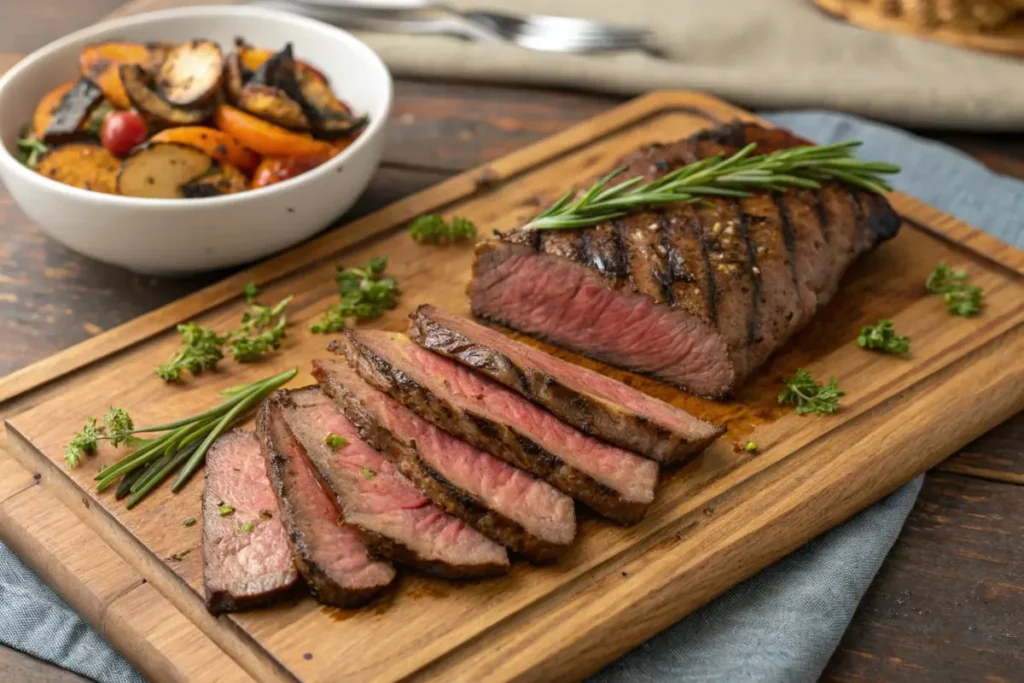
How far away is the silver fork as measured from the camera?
253 inches

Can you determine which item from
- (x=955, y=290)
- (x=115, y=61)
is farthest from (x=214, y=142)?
(x=955, y=290)

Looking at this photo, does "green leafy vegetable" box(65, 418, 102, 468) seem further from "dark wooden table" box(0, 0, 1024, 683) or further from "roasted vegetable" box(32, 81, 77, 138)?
"roasted vegetable" box(32, 81, 77, 138)

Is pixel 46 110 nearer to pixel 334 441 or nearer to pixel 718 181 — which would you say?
A: pixel 334 441

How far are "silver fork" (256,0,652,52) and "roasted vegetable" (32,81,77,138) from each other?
1.80 metres

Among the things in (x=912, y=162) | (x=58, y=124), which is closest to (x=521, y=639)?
(x=58, y=124)

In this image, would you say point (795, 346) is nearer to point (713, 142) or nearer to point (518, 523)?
point (713, 142)

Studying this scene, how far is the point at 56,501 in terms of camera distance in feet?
12.4

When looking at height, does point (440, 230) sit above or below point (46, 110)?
below

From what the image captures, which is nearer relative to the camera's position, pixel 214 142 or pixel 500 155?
pixel 214 142

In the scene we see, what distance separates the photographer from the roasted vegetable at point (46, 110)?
4816 millimetres

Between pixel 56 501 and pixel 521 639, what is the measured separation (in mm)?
1521

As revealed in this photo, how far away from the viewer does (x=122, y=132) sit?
15.1 feet

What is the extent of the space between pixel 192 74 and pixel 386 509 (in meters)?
2.20

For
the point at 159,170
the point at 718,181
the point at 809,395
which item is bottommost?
the point at 809,395
